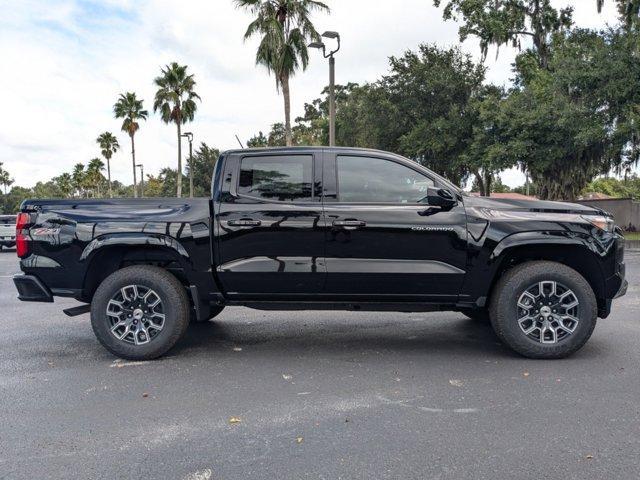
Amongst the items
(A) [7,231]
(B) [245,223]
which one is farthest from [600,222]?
(A) [7,231]

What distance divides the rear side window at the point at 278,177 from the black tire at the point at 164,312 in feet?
3.76

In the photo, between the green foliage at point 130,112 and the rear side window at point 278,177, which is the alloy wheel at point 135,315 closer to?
the rear side window at point 278,177

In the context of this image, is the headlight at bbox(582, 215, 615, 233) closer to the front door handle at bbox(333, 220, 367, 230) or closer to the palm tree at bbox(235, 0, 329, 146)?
the front door handle at bbox(333, 220, 367, 230)

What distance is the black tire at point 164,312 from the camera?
4.54 meters

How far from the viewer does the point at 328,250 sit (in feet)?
14.7

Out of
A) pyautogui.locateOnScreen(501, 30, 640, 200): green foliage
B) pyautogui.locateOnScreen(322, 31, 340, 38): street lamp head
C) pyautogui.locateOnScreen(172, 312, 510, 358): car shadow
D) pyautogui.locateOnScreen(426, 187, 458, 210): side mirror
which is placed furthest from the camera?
pyautogui.locateOnScreen(501, 30, 640, 200): green foliage

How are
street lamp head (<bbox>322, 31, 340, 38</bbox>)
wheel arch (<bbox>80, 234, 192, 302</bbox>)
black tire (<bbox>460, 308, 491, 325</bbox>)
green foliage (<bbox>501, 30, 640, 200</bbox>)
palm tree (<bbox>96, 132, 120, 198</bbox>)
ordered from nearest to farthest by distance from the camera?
wheel arch (<bbox>80, 234, 192, 302</bbox>) → black tire (<bbox>460, 308, 491, 325</bbox>) → street lamp head (<bbox>322, 31, 340, 38</bbox>) → green foliage (<bbox>501, 30, 640, 200</bbox>) → palm tree (<bbox>96, 132, 120, 198</bbox>)

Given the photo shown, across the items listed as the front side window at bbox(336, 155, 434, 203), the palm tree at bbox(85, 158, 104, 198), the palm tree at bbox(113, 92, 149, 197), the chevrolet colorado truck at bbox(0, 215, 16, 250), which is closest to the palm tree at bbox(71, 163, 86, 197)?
the palm tree at bbox(85, 158, 104, 198)

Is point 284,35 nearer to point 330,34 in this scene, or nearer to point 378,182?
point 330,34

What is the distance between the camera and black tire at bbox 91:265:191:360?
179 inches

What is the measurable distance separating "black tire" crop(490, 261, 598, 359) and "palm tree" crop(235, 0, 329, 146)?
55.3ft

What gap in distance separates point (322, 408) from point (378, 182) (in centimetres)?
211

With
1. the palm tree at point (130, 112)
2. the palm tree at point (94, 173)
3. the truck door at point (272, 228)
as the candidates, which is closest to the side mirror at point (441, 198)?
the truck door at point (272, 228)

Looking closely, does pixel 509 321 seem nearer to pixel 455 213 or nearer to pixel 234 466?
pixel 455 213
